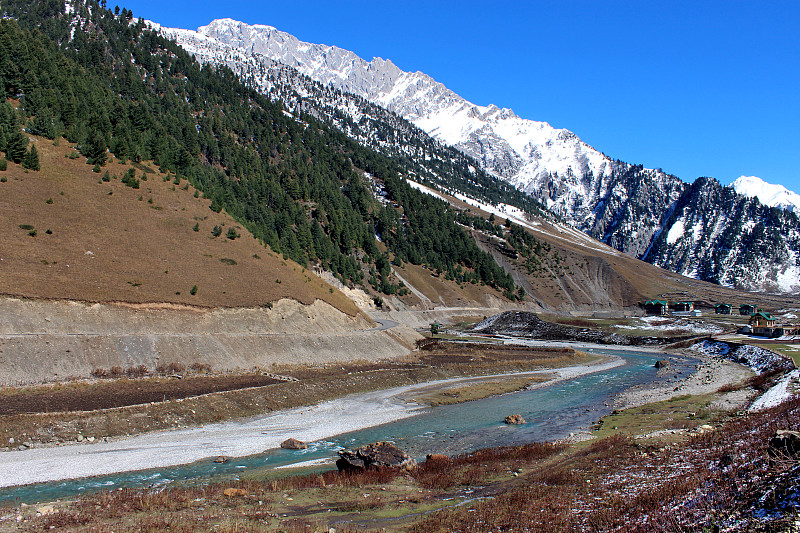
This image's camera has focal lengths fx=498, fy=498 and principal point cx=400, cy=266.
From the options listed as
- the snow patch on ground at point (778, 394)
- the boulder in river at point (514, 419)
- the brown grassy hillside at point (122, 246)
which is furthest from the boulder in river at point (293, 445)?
the brown grassy hillside at point (122, 246)

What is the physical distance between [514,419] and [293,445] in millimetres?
17443

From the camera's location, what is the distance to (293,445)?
105ft

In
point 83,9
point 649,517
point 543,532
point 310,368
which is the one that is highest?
→ point 83,9

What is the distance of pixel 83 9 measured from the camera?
185500 mm

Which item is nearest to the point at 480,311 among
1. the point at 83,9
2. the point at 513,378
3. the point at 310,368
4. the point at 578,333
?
the point at 578,333

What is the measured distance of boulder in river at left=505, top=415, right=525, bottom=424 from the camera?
1530 inches

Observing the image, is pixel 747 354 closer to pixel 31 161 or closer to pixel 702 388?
pixel 702 388

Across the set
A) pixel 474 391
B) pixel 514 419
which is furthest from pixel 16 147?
pixel 514 419

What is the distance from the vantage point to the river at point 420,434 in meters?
24.3

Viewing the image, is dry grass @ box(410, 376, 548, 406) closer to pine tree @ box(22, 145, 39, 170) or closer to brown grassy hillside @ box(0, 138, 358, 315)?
brown grassy hillside @ box(0, 138, 358, 315)

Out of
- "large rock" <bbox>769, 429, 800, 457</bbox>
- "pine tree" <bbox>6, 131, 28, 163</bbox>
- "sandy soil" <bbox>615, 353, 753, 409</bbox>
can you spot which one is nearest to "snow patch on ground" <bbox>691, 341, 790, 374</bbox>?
"sandy soil" <bbox>615, 353, 753, 409</bbox>

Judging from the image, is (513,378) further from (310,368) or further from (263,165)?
(263,165)

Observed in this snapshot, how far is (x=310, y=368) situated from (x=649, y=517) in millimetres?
50309

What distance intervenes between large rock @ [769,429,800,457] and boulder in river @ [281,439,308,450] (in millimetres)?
25211
